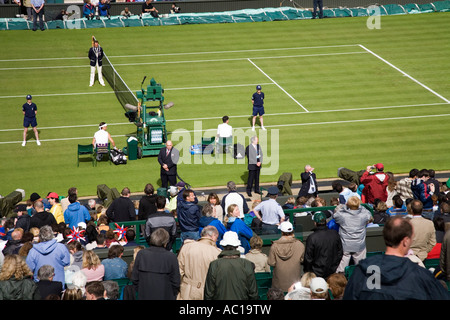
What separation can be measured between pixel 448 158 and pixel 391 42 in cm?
1372

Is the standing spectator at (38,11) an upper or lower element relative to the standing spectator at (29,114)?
upper

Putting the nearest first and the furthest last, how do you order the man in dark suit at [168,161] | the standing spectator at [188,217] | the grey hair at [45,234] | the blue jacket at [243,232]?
1. the grey hair at [45,234]
2. the blue jacket at [243,232]
3. the standing spectator at [188,217]
4. the man in dark suit at [168,161]

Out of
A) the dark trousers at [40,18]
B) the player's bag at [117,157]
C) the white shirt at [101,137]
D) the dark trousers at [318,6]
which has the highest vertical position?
the dark trousers at [318,6]

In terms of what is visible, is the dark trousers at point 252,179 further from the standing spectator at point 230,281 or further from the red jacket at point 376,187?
the standing spectator at point 230,281

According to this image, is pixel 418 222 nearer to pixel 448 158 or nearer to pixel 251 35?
pixel 448 158

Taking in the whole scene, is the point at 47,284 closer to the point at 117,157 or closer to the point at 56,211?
the point at 56,211

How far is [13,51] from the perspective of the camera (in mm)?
32844

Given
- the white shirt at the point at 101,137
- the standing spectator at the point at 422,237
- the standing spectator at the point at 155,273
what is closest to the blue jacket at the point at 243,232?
the standing spectator at the point at 422,237

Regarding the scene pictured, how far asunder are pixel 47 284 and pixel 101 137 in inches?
515

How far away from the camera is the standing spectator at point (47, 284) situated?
28.3 feet

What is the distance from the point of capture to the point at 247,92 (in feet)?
94.7

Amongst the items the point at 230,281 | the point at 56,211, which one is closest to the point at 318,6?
the point at 56,211

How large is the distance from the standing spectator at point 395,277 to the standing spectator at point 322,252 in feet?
15.5

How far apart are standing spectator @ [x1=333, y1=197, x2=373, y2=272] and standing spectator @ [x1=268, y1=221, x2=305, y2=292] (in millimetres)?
1336
